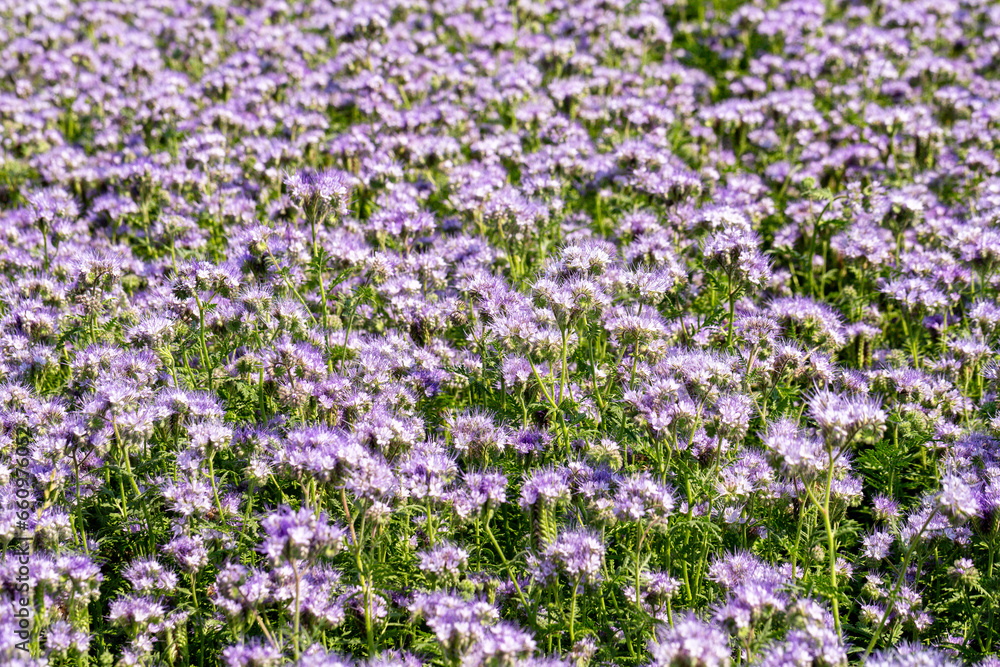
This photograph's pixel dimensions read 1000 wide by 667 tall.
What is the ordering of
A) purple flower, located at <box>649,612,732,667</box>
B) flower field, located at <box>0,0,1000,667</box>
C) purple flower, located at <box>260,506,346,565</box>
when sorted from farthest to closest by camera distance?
flower field, located at <box>0,0,1000,667</box> < purple flower, located at <box>260,506,346,565</box> < purple flower, located at <box>649,612,732,667</box>

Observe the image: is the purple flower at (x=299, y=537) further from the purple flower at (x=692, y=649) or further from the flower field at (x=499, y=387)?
the purple flower at (x=692, y=649)

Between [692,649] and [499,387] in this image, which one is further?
[499,387]

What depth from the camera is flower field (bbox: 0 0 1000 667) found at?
4.71 meters

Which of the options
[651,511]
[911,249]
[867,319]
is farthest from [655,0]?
[651,511]

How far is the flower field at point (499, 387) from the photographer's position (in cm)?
471

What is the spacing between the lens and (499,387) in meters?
6.57

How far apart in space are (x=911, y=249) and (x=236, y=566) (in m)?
6.88

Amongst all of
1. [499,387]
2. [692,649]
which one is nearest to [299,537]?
[692,649]

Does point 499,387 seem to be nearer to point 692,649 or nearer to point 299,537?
point 299,537

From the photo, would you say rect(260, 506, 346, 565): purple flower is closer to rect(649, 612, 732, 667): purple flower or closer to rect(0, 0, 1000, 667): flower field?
rect(0, 0, 1000, 667): flower field

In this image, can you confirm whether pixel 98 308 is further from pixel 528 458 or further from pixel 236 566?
pixel 528 458

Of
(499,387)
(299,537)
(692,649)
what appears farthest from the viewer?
(499,387)

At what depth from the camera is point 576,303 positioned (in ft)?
17.7

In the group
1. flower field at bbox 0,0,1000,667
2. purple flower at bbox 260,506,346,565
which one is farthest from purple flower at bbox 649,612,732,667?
purple flower at bbox 260,506,346,565
